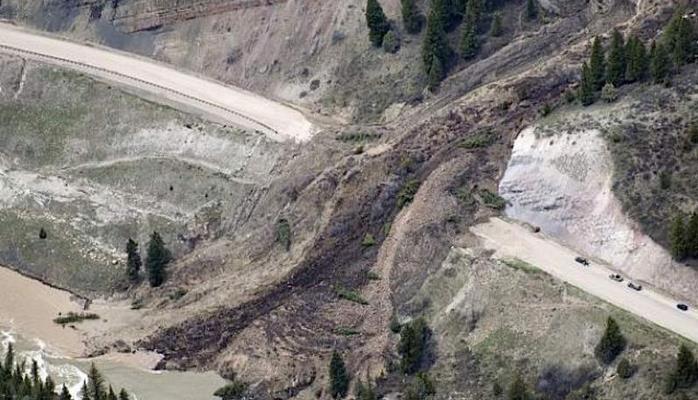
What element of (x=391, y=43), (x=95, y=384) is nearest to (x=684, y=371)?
(x=95, y=384)

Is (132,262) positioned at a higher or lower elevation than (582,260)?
higher

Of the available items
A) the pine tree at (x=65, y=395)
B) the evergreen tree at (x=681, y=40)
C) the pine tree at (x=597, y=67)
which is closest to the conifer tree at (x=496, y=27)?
the pine tree at (x=597, y=67)

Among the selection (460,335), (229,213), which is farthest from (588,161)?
(229,213)

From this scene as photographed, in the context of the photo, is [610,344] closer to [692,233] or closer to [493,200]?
[692,233]

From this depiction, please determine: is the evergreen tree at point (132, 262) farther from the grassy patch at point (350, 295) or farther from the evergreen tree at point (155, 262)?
the grassy patch at point (350, 295)

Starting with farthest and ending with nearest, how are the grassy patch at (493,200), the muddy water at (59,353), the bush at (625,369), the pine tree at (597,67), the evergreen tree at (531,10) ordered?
the evergreen tree at (531,10) < the pine tree at (597,67) < the grassy patch at (493,200) < the muddy water at (59,353) < the bush at (625,369)

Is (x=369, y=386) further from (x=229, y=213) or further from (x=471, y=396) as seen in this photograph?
(x=229, y=213)

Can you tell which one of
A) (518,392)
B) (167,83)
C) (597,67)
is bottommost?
(518,392)
